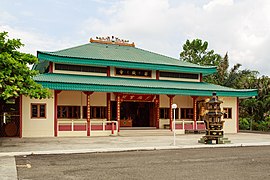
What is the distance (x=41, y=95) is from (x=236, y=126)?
62.3ft

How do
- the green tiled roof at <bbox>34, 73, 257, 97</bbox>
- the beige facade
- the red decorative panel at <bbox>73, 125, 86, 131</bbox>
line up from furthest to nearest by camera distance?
the red decorative panel at <bbox>73, 125, 86, 131</bbox>
the green tiled roof at <bbox>34, 73, 257, 97</bbox>
the beige facade

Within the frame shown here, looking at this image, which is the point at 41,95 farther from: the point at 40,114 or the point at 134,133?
the point at 134,133

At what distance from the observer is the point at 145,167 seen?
11.0 meters

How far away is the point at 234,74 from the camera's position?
46219 millimetres

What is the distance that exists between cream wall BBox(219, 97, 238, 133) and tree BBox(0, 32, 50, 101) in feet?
57.0

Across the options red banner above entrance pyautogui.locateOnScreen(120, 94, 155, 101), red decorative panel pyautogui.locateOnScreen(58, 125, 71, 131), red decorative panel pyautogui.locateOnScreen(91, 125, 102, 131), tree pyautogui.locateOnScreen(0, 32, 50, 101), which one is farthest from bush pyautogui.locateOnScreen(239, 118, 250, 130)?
tree pyautogui.locateOnScreen(0, 32, 50, 101)

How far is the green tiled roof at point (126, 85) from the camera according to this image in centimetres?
2367

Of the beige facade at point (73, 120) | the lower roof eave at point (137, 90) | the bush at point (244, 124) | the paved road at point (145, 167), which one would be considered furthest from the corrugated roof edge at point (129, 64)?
the paved road at point (145, 167)

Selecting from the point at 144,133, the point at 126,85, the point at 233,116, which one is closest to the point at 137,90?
the point at 126,85

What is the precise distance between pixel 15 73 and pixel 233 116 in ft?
65.5

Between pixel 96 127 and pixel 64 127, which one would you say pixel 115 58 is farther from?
pixel 64 127

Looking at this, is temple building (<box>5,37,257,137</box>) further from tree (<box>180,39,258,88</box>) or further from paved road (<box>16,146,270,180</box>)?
tree (<box>180,39,258,88</box>)

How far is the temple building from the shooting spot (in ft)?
78.4

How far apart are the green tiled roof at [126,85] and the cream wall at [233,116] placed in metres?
0.81
